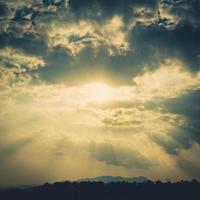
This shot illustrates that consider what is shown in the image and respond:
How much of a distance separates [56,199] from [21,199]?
25.3 metres

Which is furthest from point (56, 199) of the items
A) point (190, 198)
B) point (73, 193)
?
point (190, 198)

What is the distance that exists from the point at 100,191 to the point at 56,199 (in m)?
29.9

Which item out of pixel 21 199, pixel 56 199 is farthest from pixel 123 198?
pixel 21 199

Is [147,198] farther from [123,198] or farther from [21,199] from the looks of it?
[21,199]

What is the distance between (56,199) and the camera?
7618 inches

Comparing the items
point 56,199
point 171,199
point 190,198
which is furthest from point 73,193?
point 190,198

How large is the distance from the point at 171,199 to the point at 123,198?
3154 cm

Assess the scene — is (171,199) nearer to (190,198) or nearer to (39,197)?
(190,198)

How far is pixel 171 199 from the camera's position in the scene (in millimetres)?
192750

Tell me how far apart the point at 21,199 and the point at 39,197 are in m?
12.2

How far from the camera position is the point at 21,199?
199 metres

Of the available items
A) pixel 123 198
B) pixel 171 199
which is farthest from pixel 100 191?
pixel 171 199

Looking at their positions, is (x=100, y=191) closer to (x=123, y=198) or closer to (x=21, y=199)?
(x=123, y=198)

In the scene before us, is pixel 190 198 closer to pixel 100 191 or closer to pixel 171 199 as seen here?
pixel 171 199
